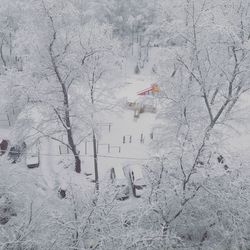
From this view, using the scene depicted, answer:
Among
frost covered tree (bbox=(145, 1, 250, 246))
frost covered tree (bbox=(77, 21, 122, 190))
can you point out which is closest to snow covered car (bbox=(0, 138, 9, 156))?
frost covered tree (bbox=(77, 21, 122, 190))

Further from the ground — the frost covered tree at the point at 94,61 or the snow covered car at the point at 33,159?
the frost covered tree at the point at 94,61

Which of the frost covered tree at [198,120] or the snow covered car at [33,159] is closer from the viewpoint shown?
the frost covered tree at [198,120]

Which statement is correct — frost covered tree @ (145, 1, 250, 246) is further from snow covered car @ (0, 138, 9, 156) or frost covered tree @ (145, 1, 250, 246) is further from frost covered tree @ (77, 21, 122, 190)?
snow covered car @ (0, 138, 9, 156)

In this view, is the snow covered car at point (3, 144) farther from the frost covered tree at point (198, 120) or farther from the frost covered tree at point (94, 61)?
the frost covered tree at point (198, 120)

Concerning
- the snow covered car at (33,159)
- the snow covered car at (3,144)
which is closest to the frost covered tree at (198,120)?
the snow covered car at (33,159)

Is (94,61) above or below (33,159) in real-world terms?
above

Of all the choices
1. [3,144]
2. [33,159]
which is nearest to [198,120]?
[33,159]

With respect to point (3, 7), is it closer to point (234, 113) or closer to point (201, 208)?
point (234, 113)

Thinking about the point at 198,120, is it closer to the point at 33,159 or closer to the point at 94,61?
the point at 94,61

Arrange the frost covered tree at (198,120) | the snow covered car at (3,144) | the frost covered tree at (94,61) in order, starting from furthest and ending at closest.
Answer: the snow covered car at (3,144) < the frost covered tree at (94,61) < the frost covered tree at (198,120)

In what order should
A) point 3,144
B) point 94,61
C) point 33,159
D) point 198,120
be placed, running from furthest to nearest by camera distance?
point 3,144
point 33,159
point 198,120
point 94,61

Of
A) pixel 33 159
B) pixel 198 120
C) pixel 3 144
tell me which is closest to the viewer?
pixel 198 120

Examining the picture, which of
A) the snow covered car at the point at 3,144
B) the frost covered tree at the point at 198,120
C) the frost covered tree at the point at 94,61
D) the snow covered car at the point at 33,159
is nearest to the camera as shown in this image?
the frost covered tree at the point at 198,120
